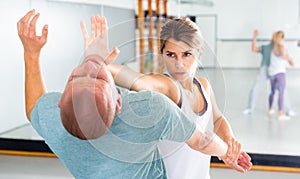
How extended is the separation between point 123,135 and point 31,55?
0.38 meters

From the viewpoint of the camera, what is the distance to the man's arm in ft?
4.45

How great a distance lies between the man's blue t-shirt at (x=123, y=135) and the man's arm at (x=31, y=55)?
0.32ft

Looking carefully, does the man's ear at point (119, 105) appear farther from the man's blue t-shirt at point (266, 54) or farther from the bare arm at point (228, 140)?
the man's blue t-shirt at point (266, 54)

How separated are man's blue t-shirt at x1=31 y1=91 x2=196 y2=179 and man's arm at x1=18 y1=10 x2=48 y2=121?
98mm

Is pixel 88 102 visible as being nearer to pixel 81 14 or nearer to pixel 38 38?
pixel 38 38

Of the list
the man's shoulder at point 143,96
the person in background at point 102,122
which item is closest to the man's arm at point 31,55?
the person in background at point 102,122

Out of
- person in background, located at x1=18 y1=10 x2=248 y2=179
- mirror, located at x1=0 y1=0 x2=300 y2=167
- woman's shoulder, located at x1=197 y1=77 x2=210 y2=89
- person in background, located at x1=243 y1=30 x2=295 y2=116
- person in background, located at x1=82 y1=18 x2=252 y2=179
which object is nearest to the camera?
person in background, located at x1=18 y1=10 x2=248 y2=179

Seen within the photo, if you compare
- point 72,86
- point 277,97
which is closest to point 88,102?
point 72,86

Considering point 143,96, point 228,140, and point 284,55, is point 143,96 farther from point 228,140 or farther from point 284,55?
point 284,55

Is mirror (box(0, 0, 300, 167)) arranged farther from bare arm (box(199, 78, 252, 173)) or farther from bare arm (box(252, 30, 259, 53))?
bare arm (box(199, 78, 252, 173))

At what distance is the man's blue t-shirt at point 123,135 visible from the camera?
1194mm

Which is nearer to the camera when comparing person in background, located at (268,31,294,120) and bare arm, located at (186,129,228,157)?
bare arm, located at (186,129,228,157)

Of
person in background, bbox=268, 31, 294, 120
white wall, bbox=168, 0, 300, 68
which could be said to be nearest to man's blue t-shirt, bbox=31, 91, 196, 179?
white wall, bbox=168, 0, 300, 68

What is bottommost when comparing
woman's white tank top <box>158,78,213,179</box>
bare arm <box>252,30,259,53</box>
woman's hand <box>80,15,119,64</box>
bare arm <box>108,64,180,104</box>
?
bare arm <box>252,30,259,53</box>
